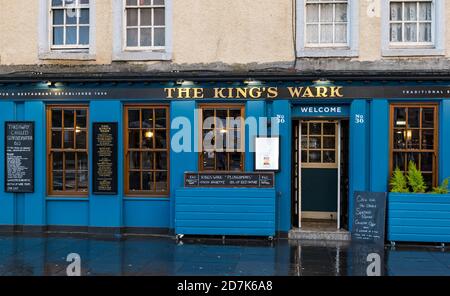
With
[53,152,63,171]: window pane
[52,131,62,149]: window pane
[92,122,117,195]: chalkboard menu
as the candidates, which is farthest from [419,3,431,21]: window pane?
[53,152,63,171]: window pane

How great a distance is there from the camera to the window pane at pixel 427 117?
10.6m

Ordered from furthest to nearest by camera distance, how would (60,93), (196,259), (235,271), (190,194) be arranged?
(60,93)
(190,194)
(196,259)
(235,271)

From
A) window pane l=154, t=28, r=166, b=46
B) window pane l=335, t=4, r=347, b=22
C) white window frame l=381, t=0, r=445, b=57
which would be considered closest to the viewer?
white window frame l=381, t=0, r=445, b=57

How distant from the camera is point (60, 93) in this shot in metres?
11.1

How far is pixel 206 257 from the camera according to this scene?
909 centimetres

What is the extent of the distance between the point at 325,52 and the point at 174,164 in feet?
12.8

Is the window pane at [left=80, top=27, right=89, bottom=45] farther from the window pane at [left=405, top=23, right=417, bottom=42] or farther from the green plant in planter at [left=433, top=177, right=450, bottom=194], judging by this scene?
Result: the green plant in planter at [left=433, top=177, right=450, bottom=194]

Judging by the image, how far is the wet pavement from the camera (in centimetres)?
820

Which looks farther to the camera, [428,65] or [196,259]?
[428,65]

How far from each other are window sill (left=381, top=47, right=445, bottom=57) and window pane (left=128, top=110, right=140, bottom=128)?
528cm

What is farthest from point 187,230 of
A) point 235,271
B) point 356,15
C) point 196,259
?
point 356,15

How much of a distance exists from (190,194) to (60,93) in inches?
141
